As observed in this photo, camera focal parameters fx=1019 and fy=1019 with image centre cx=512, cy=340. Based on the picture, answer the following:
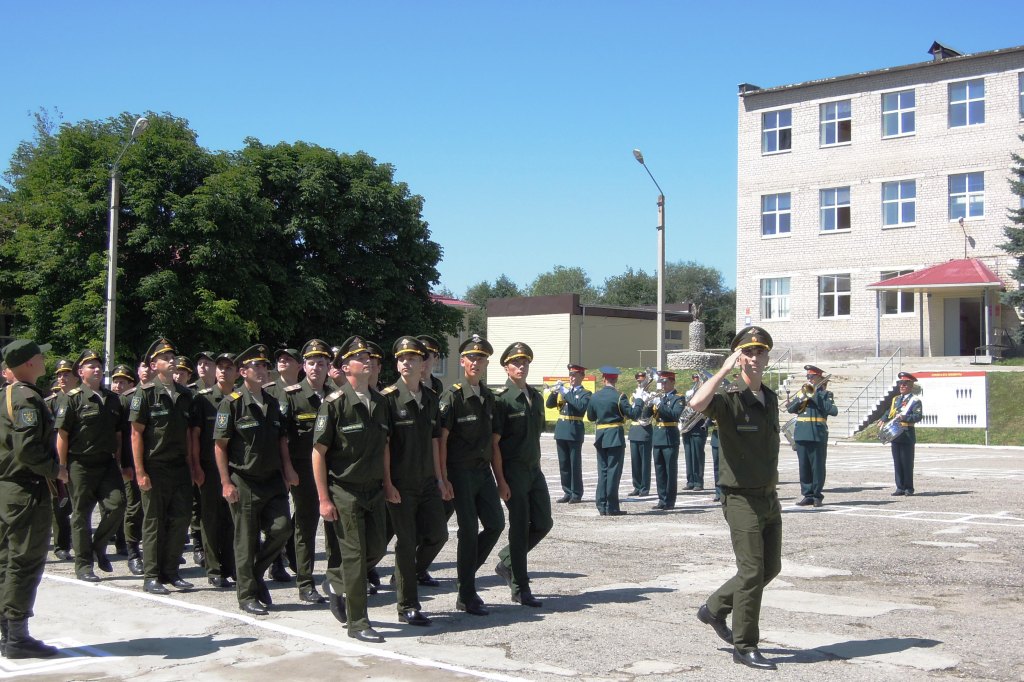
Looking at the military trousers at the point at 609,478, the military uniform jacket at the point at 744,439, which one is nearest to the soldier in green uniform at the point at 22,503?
the military uniform jacket at the point at 744,439

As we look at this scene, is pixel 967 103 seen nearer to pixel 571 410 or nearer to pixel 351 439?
pixel 571 410

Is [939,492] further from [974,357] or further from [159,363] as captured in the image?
[974,357]

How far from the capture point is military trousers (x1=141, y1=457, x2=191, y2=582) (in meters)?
9.27

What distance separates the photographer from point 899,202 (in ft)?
145

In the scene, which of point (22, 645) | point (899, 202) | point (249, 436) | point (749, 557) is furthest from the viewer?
point (899, 202)

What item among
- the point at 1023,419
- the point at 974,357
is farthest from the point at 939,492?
the point at 974,357

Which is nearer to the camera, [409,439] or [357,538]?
[357,538]

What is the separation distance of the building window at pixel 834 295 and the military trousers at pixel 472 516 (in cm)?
4048

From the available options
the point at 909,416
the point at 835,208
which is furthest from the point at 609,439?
the point at 835,208

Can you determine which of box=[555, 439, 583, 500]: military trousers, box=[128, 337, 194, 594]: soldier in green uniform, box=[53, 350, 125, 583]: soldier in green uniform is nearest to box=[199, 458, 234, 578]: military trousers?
box=[128, 337, 194, 594]: soldier in green uniform

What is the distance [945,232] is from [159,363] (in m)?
40.0

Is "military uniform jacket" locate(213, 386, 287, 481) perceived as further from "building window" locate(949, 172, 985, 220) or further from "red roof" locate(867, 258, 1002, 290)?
"building window" locate(949, 172, 985, 220)

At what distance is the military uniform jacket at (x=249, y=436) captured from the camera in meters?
8.45

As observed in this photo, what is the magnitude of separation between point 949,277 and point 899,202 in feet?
16.1
